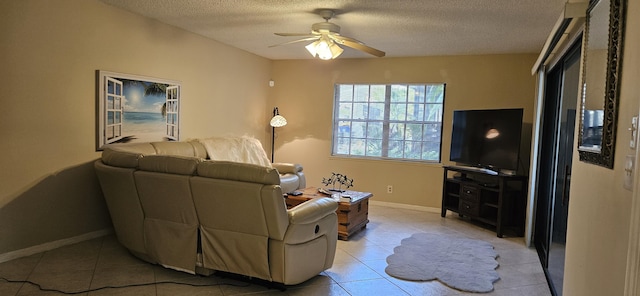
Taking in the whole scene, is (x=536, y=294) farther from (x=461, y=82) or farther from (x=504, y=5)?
(x=461, y=82)

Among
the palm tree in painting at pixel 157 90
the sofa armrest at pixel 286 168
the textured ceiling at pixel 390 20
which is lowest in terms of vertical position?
the sofa armrest at pixel 286 168

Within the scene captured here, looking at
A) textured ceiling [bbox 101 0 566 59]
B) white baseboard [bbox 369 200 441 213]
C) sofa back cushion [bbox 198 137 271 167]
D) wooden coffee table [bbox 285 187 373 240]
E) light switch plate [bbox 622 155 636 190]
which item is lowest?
white baseboard [bbox 369 200 441 213]

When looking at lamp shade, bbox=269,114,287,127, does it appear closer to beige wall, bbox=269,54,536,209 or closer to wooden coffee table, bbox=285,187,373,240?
beige wall, bbox=269,54,536,209

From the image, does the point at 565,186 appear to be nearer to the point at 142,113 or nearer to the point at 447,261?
the point at 447,261

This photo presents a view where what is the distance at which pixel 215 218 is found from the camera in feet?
9.55

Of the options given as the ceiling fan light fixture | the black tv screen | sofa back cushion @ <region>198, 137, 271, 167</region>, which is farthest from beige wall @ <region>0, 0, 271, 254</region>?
the black tv screen

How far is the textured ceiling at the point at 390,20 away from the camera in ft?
11.7

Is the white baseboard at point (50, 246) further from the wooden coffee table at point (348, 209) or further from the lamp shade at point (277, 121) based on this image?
the lamp shade at point (277, 121)

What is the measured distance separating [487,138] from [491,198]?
77 centimetres

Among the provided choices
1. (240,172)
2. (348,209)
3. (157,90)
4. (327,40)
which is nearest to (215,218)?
(240,172)

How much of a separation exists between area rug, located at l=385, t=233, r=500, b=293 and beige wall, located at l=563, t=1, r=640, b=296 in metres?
1.18

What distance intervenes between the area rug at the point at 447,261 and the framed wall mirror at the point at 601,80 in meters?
1.58

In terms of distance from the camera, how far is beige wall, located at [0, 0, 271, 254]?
3.25 m

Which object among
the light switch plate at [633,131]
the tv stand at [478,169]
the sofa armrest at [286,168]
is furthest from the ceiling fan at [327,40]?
the light switch plate at [633,131]
